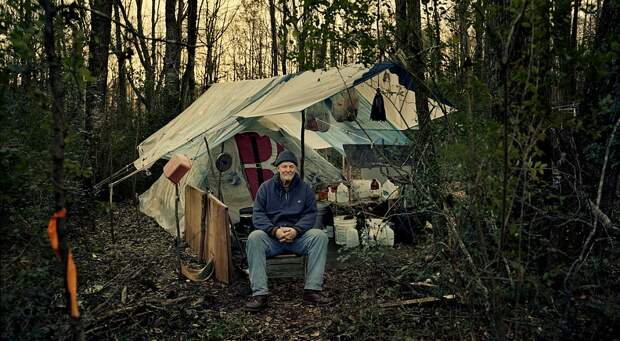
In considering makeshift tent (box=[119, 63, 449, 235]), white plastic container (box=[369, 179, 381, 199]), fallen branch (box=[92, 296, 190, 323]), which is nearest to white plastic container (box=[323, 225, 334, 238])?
white plastic container (box=[369, 179, 381, 199])

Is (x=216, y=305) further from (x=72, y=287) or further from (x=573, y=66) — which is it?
(x=573, y=66)

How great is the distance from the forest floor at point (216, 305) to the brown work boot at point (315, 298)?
0.28 feet

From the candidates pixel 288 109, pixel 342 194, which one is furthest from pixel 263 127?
pixel 288 109

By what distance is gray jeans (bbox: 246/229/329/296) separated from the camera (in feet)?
16.6

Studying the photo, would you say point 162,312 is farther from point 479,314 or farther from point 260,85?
point 260,85

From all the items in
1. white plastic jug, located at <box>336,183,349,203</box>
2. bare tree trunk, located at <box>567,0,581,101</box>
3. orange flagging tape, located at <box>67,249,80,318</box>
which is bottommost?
white plastic jug, located at <box>336,183,349,203</box>

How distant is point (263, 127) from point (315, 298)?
4514 mm

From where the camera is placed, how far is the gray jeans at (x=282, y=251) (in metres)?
5.06

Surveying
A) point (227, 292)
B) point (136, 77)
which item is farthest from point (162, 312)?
point (136, 77)

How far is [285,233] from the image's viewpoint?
206 inches

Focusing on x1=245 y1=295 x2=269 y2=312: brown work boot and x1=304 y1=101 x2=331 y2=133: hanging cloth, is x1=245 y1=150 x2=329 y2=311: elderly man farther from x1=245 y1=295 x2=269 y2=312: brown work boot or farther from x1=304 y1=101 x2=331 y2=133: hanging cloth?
x1=304 y1=101 x2=331 y2=133: hanging cloth

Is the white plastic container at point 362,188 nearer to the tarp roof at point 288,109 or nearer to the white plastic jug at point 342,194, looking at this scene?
the white plastic jug at point 342,194

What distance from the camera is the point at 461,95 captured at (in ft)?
12.0

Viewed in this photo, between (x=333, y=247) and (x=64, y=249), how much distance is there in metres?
5.24
